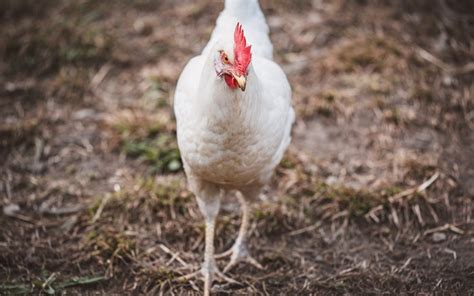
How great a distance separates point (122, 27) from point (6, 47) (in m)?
1.17

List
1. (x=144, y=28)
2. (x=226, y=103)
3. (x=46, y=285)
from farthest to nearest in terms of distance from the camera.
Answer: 1. (x=144, y=28)
2. (x=46, y=285)
3. (x=226, y=103)

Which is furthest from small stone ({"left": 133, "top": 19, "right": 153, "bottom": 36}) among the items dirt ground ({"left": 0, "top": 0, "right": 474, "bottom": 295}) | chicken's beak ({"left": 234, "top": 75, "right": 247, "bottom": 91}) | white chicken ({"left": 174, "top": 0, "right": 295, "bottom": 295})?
chicken's beak ({"left": 234, "top": 75, "right": 247, "bottom": 91})

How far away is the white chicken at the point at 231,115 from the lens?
8.39ft

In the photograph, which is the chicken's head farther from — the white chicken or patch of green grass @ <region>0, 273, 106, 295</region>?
patch of green grass @ <region>0, 273, 106, 295</region>

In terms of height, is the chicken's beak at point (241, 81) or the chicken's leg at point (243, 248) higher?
the chicken's beak at point (241, 81)

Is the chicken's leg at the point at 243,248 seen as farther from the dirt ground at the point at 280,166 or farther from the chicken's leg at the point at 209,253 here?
the chicken's leg at the point at 209,253

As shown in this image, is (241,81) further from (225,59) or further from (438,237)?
(438,237)

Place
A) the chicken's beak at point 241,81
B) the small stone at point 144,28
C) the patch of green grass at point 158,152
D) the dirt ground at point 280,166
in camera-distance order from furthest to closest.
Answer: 1. the small stone at point 144,28
2. the patch of green grass at point 158,152
3. the dirt ground at point 280,166
4. the chicken's beak at point 241,81

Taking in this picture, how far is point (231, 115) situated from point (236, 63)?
0.86 ft

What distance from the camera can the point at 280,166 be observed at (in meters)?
4.14

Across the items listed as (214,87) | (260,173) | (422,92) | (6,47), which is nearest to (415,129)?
(422,92)

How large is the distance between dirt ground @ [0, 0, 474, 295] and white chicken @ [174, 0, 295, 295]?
0.49 meters

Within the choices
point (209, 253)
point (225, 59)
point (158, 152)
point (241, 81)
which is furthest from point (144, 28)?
point (241, 81)

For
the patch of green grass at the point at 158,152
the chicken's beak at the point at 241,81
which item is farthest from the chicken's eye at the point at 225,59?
the patch of green grass at the point at 158,152
